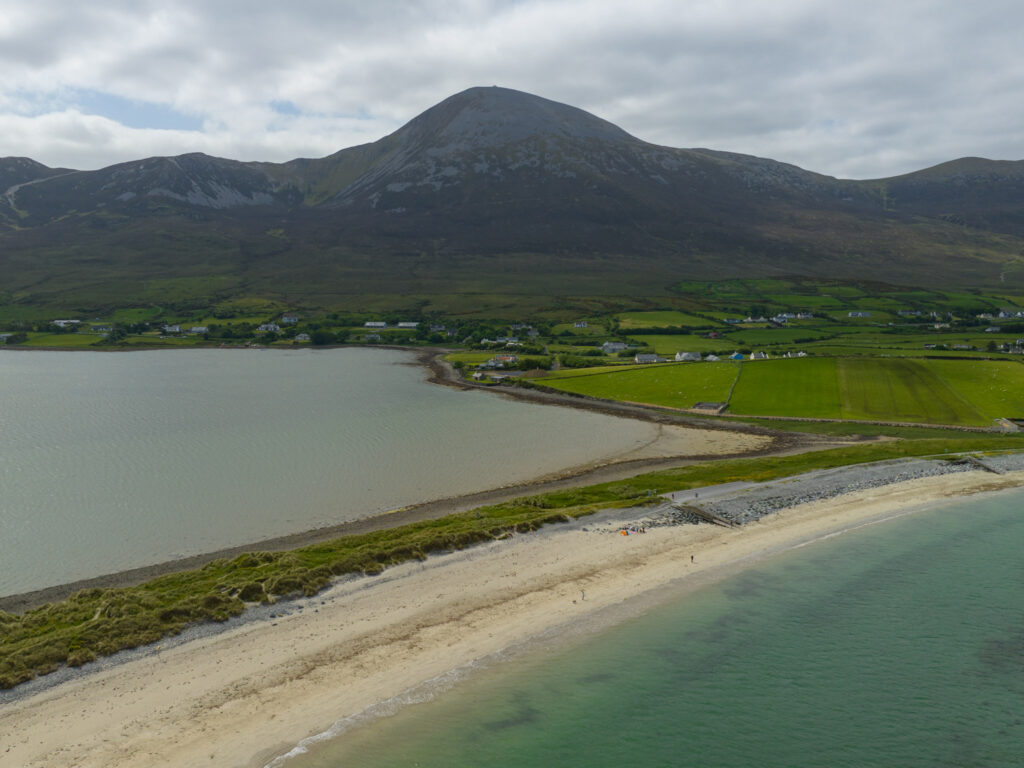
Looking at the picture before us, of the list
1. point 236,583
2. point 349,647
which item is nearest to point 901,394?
point 349,647

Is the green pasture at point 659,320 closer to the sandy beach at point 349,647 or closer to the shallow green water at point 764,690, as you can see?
the sandy beach at point 349,647

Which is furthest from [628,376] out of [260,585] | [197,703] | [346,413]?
[197,703]

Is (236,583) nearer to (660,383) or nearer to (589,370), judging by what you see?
(660,383)

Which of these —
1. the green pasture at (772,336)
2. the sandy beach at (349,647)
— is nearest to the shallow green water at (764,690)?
the sandy beach at (349,647)

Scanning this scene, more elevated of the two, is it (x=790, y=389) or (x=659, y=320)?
(x=659, y=320)

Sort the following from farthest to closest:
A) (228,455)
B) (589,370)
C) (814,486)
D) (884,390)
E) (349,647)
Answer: (589,370), (884,390), (228,455), (814,486), (349,647)

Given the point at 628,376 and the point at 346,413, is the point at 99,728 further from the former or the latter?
the point at 628,376
